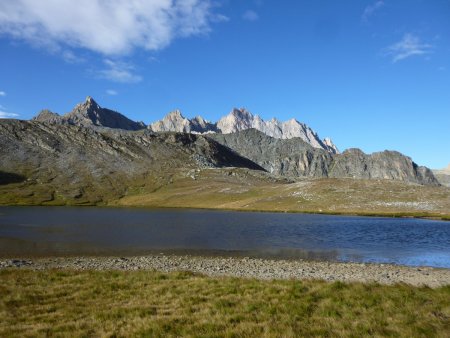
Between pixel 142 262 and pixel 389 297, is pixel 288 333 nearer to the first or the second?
pixel 389 297

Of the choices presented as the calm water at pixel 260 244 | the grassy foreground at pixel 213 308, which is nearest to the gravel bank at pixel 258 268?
the calm water at pixel 260 244

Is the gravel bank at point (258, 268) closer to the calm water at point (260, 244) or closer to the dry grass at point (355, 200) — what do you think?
the calm water at point (260, 244)

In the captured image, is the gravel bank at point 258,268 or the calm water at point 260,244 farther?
the calm water at point 260,244

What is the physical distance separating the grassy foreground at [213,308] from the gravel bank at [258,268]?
1105 centimetres

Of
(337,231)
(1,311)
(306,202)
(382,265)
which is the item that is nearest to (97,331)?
(1,311)

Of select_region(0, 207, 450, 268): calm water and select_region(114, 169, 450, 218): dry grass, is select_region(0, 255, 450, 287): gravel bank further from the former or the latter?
select_region(114, 169, 450, 218): dry grass

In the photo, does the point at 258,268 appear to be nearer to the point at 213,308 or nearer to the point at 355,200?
the point at 213,308

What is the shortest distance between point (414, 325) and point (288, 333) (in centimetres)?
548

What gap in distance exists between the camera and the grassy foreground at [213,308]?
1438 cm

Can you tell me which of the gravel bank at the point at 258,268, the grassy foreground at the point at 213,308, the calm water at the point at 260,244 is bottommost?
the calm water at the point at 260,244

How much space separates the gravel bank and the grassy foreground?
11047mm

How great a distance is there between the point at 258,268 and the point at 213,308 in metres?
22.9

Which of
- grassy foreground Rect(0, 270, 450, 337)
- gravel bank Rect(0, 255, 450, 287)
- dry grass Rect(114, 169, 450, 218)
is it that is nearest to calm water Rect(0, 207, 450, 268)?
gravel bank Rect(0, 255, 450, 287)

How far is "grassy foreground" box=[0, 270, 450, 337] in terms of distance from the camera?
1438cm
